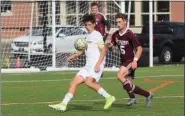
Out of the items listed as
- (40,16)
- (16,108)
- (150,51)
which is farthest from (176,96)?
(40,16)

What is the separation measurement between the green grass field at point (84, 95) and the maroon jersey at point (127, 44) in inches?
37.4

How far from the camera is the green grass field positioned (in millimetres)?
9883

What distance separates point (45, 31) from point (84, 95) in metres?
10.2

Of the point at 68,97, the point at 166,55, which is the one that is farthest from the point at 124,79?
the point at 166,55

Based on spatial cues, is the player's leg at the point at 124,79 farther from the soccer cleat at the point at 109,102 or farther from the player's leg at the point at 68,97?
the player's leg at the point at 68,97

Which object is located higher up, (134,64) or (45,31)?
(45,31)

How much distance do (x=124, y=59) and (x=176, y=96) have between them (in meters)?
2.37

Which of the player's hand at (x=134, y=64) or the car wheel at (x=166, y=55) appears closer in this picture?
the player's hand at (x=134, y=64)

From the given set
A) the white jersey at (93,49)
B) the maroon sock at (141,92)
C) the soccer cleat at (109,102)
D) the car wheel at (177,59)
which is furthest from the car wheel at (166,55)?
the soccer cleat at (109,102)

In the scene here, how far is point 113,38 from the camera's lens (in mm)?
10703

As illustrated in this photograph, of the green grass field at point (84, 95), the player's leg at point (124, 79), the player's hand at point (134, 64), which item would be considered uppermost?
the player's hand at point (134, 64)

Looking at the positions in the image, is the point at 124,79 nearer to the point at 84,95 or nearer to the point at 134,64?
the point at 134,64

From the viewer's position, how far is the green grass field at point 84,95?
9883 mm

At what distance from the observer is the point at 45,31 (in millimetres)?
22828
